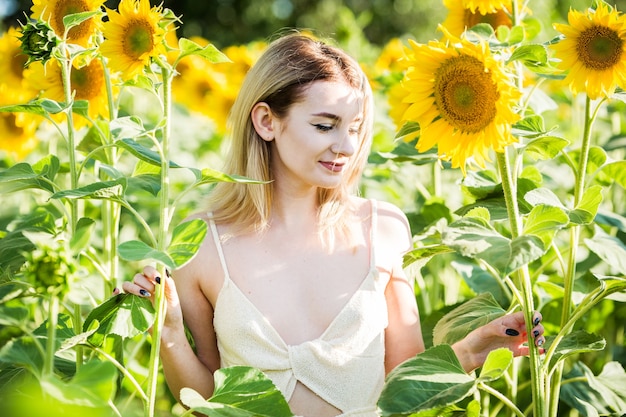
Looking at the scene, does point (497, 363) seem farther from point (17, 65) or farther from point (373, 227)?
point (17, 65)

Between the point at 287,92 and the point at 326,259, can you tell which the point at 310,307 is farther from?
the point at 287,92

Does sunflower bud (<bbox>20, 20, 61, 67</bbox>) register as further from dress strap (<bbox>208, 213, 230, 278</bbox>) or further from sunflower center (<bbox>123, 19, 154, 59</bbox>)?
dress strap (<bbox>208, 213, 230, 278</bbox>)

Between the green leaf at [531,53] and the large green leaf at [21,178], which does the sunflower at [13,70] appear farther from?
the green leaf at [531,53]

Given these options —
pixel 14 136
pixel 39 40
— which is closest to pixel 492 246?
pixel 39 40

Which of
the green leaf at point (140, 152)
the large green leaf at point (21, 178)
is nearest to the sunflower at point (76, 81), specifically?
the large green leaf at point (21, 178)

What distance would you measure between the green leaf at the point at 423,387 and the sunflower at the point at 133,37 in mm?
564

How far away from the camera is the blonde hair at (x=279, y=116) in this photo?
1468mm

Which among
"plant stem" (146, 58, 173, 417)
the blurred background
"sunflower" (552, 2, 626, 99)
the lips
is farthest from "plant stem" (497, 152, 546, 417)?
the blurred background

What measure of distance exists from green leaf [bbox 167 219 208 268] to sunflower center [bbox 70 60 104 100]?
21.2 inches

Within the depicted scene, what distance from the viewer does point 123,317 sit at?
3.67 feet

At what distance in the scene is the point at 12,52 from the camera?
1.73 m

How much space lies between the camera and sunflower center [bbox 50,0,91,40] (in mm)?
1289

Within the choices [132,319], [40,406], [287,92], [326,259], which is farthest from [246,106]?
[40,406]

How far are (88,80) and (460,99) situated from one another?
2.33 feet
